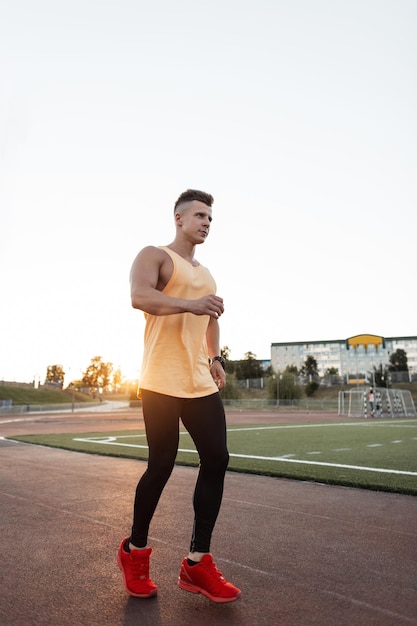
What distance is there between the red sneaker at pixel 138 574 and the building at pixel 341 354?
116m

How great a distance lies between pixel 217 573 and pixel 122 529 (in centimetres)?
147

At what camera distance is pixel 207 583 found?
2318mm

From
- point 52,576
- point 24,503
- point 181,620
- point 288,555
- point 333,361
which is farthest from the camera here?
point 333,361

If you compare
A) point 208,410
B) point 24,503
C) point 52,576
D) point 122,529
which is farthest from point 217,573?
point 24,503

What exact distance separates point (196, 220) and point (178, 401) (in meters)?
1.03

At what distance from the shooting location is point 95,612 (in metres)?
2.16

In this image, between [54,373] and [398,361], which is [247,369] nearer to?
[398,361]

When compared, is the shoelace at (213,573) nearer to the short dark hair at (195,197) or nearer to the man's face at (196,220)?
the man's face at (196,220)

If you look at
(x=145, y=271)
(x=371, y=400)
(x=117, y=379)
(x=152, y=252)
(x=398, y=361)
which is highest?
(x=398, y=361)

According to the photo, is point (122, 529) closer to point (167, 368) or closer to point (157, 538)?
point (157, 538)

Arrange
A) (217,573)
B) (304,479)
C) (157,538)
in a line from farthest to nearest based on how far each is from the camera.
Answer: (304,479) < (157,538) < (217,573)

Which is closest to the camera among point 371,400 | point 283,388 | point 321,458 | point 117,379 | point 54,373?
point 321,458

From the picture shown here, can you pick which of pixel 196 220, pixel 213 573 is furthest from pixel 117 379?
pixel 213 573

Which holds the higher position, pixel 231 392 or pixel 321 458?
pixel 231 392
